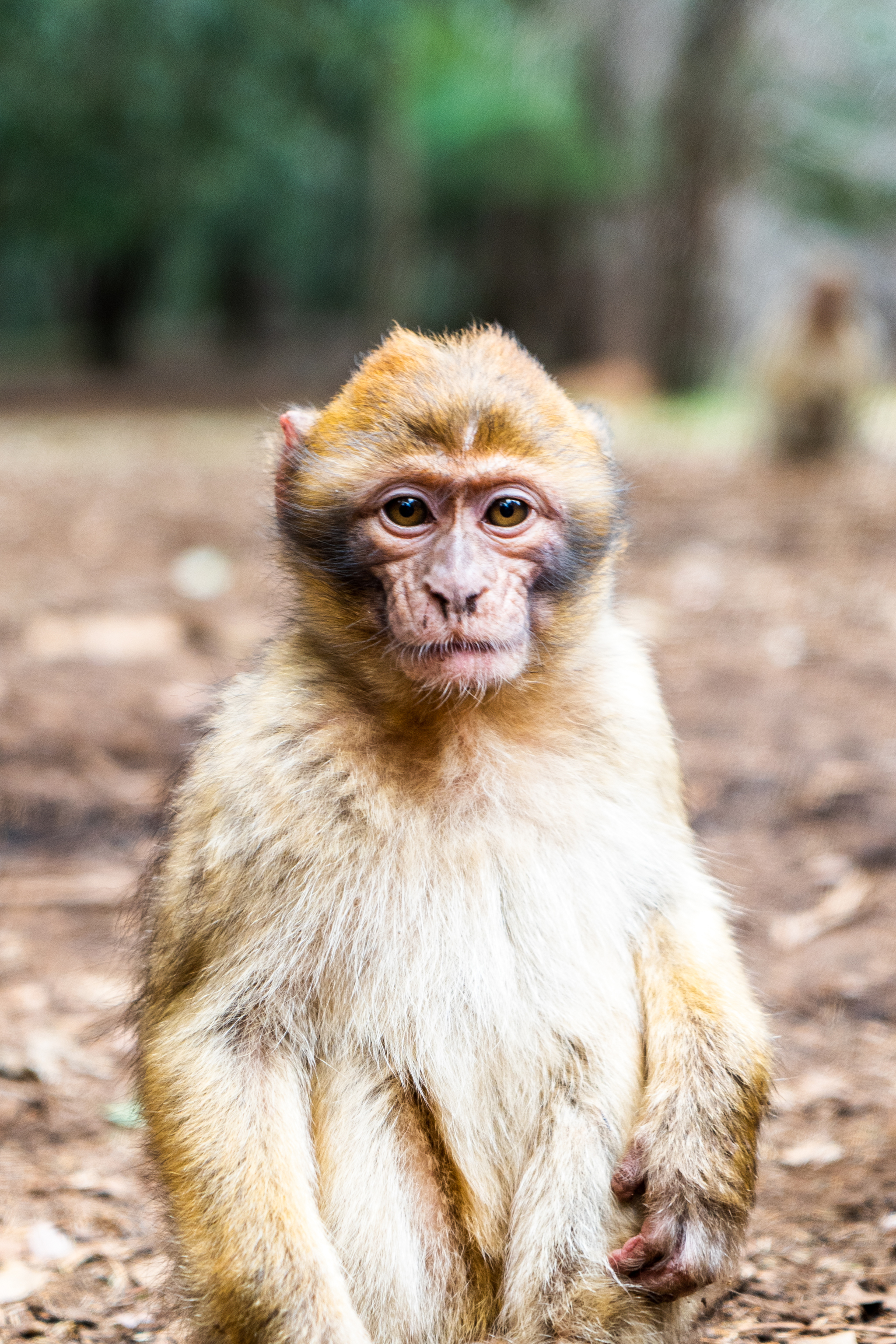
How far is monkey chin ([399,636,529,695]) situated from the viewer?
278 cm

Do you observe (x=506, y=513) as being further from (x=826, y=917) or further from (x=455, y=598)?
(x=826, y=917)

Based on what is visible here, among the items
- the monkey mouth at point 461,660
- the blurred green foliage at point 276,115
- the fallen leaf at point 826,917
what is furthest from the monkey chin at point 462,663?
the blurred green foliage at point 276,115

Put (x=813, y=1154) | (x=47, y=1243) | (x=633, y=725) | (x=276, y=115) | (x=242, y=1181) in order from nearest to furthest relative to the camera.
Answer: (x=242, y=1181) → (x=633, y=725) → (x=47, y=1243) → (x=813, y=1154) → (x=276, y=115)

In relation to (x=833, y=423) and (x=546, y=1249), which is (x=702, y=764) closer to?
(x=546, y=1249)

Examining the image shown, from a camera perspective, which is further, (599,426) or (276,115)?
(276,115)

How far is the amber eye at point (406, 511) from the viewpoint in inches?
Result: 115

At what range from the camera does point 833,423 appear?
14148mm

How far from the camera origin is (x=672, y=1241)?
2711 millimetres

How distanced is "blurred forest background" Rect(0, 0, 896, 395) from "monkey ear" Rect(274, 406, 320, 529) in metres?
8.95

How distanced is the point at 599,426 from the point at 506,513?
583mm

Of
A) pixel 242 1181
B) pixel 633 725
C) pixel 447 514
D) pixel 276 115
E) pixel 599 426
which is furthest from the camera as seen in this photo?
pixel 276 115

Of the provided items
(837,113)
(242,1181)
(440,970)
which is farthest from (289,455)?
(837,113)

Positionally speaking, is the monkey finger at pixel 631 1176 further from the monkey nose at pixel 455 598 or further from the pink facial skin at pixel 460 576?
the monkey nose at pixel 455 598

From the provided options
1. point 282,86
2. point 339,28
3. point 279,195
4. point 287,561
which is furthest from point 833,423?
point 287,561
